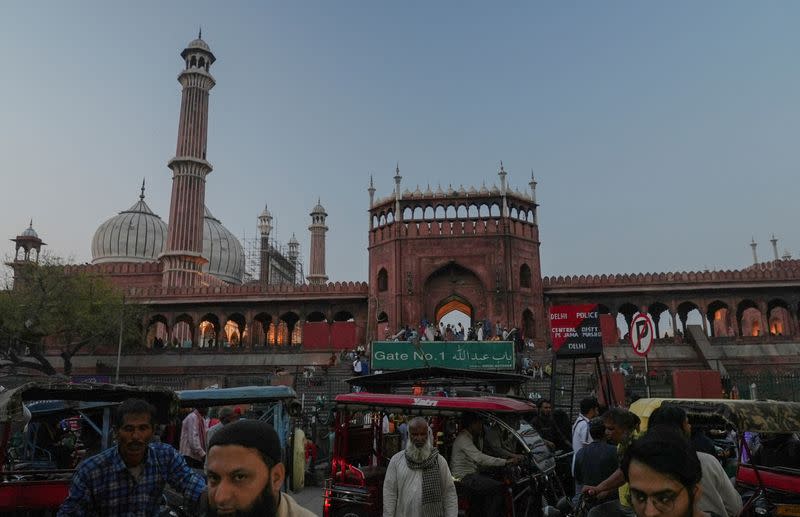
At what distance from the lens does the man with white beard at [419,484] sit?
421cm

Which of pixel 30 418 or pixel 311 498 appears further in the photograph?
pixel 311 498

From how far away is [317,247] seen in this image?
183 ft

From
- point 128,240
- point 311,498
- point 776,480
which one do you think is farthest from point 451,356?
point 128,240

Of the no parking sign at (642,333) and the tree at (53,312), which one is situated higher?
the tree at (53,312)

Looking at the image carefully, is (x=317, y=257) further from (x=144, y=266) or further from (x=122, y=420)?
(x=122, y=420)

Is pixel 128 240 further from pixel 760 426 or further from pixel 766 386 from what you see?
pixel 760 426

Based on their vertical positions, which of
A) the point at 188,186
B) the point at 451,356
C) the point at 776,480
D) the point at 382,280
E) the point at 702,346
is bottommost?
the point at 776,480

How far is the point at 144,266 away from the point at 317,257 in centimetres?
1750

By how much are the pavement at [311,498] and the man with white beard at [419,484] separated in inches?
208

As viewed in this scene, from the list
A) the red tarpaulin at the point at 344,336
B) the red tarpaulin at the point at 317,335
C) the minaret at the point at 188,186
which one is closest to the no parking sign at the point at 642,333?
the red tarpaulin at the point at 344,336

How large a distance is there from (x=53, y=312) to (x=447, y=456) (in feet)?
81.1

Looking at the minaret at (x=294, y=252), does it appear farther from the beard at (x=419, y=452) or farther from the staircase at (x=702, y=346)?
the beard at (x=419, y=452)

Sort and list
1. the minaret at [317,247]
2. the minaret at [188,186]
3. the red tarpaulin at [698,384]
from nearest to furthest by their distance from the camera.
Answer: the red tarpaulin at [698,384]
the minaret at [188,186]
the minaret at [317,247]

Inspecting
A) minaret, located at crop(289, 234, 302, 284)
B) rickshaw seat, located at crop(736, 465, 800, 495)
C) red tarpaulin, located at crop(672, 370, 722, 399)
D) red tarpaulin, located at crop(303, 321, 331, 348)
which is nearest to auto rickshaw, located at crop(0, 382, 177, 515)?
rickshaw seat, located at crop(736, 465, 800, 495)
